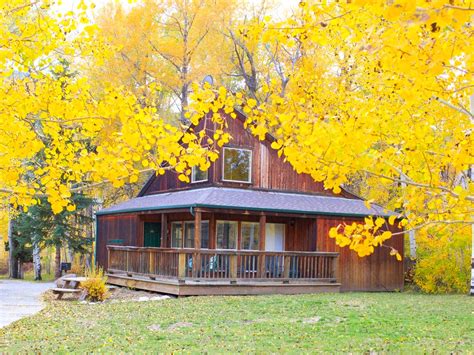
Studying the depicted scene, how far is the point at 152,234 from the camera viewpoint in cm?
2167

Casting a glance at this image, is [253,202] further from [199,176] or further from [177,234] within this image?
[177,234]

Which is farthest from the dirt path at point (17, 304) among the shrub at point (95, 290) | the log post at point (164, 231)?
the log post at point (164, 231)

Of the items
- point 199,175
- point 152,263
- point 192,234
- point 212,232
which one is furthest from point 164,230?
point 152,263

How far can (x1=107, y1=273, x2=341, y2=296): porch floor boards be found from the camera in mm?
15734

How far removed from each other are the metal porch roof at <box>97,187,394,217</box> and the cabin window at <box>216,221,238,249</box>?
1177mm

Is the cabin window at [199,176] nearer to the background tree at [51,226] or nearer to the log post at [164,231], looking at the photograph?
the log post at [164,231]

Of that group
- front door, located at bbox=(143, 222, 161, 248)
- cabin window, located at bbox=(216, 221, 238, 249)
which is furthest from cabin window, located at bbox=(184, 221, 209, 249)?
front door, located at bbox=(143, 222, 161, 248)

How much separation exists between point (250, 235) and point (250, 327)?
30.3ft

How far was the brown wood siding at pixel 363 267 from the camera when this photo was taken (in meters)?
18.7

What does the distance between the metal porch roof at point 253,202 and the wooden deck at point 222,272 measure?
129 cm

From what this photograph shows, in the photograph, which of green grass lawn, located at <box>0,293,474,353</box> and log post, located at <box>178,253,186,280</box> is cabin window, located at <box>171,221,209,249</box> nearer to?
log post, located at <box>178,253,186,280</box>

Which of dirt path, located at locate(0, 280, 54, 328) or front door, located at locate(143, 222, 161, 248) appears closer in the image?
dirt path, located at locate(0, 280, 54, 328)

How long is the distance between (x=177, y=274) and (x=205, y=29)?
50.4ft

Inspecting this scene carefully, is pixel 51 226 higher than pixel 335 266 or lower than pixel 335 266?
higher
